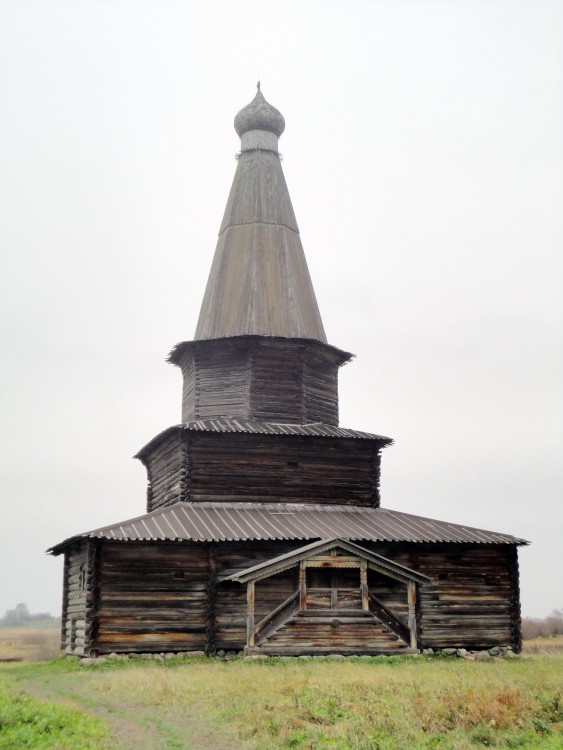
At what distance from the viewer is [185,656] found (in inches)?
851

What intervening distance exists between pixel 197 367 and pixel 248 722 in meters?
15.9

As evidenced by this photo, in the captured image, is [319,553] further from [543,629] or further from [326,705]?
[543,629]

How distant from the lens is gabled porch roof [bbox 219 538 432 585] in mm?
21078

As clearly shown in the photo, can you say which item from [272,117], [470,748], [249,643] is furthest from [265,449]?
[470,748]

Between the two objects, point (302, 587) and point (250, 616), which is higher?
point (302, 587)

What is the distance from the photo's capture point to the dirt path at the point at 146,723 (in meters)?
10.4

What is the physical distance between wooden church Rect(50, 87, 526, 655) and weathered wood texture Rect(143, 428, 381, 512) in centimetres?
4

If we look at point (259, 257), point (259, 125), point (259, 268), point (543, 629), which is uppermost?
point (259, 125)

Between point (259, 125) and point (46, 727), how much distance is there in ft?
76.3

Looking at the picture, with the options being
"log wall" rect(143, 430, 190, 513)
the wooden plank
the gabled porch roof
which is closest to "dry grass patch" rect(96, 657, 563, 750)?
the wooden plank

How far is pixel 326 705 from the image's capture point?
12086 mm

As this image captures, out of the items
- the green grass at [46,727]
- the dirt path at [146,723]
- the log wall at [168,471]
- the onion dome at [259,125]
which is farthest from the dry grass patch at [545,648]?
the onion dome at [259,125]

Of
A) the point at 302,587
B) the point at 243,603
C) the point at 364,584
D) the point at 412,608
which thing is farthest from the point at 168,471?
the point at 412,608

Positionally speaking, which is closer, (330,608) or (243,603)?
(330,608)
